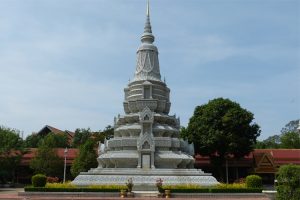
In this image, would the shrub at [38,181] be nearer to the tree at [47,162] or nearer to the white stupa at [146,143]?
the white stupa at [146,143]

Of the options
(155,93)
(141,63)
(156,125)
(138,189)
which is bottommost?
(138,189)

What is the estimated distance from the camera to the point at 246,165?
2169 inches

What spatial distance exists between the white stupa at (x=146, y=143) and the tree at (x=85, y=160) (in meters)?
6.45

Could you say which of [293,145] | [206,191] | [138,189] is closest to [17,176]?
[138,189]

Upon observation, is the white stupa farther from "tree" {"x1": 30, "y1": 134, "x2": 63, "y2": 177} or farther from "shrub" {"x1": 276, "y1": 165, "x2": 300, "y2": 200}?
"shrub" {"x1": 276, "y1": 165, "x2": 300, "y2": 200}

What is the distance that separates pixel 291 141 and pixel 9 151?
4763 centimetres

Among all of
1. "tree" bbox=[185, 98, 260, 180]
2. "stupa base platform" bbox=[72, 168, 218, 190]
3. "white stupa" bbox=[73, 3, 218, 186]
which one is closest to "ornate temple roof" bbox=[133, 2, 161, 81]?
"white stupa" bbox=[73, 3, 218, 186]

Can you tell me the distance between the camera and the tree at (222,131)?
49688 millimetres

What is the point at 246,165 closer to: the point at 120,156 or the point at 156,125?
the point at 156,125

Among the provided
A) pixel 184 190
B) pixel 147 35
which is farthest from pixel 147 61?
pixel 184 190

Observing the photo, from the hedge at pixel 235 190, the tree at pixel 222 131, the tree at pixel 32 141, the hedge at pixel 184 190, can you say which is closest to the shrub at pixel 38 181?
the hedge at pixel 184 190

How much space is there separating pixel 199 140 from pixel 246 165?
29.3 feet

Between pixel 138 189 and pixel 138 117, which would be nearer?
pixel 138 189

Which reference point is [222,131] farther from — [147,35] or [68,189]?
[68,189]
